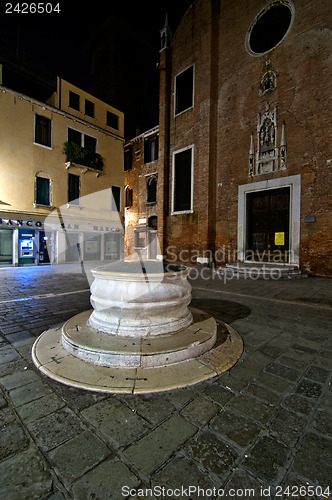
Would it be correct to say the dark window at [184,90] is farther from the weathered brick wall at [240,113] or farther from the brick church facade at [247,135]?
the weathered brick wall at [240,113]

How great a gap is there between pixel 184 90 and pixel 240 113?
449cm

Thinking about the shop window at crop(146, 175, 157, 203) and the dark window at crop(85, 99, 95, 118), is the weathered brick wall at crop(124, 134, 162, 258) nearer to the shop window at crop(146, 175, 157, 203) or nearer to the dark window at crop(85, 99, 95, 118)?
the shop window at crop(146, 175, 157, 203)

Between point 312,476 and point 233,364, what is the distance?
1.12m

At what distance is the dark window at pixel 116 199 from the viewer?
58.0 ft

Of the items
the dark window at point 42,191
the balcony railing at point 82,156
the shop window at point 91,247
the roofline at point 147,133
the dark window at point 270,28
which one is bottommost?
the shop window at point 91,247

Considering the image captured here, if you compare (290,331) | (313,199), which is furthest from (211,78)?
(290,331)

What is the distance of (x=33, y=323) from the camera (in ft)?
11.8

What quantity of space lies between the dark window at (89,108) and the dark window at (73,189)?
476 cm

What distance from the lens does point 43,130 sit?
1345cm

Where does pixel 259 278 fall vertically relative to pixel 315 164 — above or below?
below

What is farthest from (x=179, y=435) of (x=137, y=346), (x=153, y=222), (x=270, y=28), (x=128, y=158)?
(x=128, y=158)

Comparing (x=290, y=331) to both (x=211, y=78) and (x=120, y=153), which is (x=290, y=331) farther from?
(x=120, y=153)

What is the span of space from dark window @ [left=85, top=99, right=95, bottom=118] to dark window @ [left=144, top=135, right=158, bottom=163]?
436cm

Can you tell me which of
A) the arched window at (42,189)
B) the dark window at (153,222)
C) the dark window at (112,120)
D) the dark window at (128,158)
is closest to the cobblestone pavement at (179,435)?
the arched window at (42,189)
